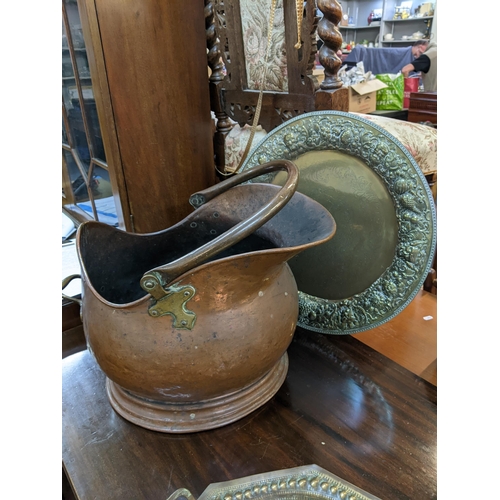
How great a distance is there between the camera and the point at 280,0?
84cm

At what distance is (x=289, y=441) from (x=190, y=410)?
0.16 metres

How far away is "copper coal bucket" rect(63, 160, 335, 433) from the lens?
1.70ft

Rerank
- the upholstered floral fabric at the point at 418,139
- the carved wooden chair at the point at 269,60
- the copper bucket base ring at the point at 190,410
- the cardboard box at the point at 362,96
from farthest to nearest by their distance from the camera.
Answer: the cardboard box at the point at 362,96 < the upholstered floral fabric at the point at 418,139 < the carved wooden chair at the point at 269,60 < the copper bucket base ring at the point at 190,410

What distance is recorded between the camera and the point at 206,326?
0.55 m

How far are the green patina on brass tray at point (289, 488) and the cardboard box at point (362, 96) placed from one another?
1.76m

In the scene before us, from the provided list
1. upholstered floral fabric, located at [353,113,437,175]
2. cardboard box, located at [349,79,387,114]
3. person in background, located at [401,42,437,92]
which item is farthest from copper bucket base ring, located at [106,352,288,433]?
person in background, located at [401,42,437,92]

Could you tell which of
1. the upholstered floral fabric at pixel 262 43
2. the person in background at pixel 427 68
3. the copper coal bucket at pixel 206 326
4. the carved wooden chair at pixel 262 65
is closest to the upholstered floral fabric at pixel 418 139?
the carved wooden chair at pixel 262 65

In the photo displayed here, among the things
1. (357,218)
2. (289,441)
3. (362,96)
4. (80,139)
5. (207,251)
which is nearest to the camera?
(207,251)

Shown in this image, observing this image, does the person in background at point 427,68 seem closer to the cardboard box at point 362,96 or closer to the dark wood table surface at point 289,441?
the cardboard box at point 362,96

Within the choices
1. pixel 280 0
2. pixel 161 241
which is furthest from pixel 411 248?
pixel 280 0

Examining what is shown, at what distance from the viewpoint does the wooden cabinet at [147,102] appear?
0.80 meters

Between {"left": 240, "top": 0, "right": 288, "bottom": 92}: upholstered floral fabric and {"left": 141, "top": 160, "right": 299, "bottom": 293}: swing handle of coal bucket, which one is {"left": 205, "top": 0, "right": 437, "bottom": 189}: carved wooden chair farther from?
{"left": 141, "top": 160, "right": 299, "bottom": 293}: swing handle of coal bucket

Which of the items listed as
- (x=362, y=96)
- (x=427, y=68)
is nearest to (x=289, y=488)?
(x=362, y=96)

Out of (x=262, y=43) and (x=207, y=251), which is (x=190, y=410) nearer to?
(x=207, y=251)
